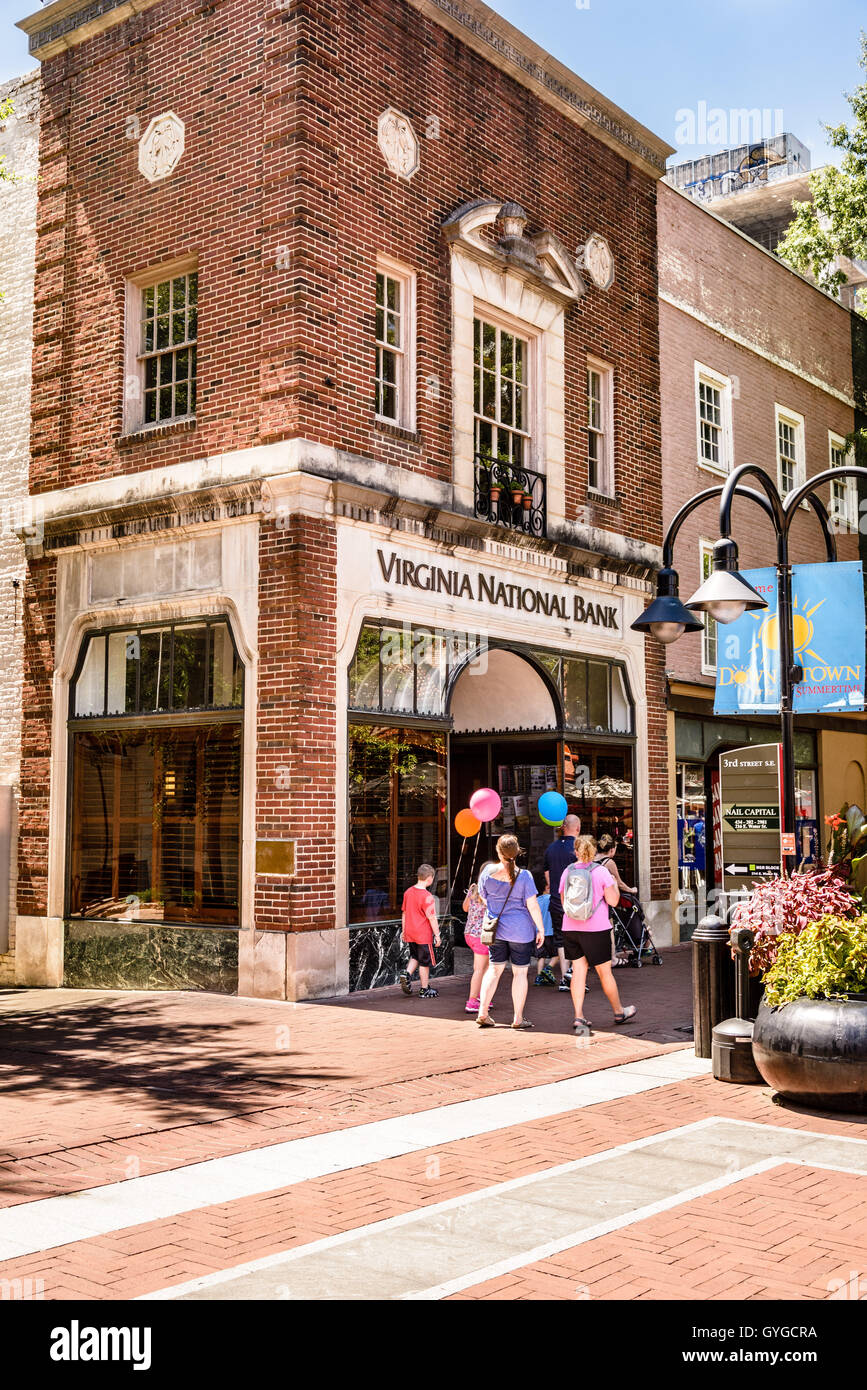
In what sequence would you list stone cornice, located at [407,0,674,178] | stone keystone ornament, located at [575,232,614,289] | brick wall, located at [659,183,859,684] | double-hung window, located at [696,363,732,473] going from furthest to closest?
1. double-hung window, located at [696,363,732,473]
2. brick wall, located at [659,183,859,684]
3. stone keystone ornament, located at [575,232,614,289]
4. stone cornice, located at [407,0,674,178]

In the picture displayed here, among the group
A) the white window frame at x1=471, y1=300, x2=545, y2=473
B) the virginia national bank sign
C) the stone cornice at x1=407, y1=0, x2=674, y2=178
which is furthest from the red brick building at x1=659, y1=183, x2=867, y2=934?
the white window frame at x1=471, y1=300, x2=545, y2=473

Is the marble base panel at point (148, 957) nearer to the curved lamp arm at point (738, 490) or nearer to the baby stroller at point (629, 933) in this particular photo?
the baby stroller at point (629, 933)

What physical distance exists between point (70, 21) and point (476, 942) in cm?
1212

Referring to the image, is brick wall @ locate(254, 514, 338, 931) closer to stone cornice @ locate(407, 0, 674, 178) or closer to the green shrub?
the green shrub

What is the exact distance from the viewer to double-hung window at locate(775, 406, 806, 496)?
23266mm

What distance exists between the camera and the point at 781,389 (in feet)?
76.5

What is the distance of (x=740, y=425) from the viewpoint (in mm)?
21797

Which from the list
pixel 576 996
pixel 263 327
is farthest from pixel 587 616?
pixel 576 996

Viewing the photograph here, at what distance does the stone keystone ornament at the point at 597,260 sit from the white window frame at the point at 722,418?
3.07m

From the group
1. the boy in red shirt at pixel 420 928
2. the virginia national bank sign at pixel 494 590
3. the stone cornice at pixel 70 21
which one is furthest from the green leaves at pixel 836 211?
the boy in red shirt at pixel 420 928

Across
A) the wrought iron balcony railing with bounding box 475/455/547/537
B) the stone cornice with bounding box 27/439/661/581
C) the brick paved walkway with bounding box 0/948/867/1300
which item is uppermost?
the wrought iron balcony railing with bounding box 475/455/547/537

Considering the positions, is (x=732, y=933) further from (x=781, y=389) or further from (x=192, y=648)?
(x=781, y=389)

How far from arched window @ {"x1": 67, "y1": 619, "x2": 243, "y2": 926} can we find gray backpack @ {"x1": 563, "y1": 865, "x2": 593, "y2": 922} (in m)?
3.64

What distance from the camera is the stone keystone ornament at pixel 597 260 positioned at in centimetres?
1761
